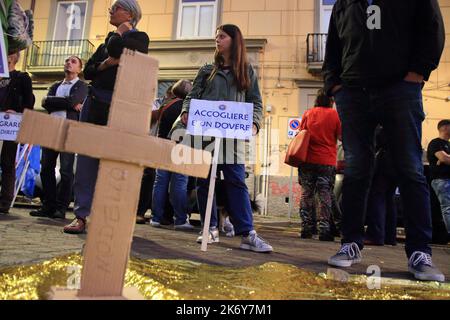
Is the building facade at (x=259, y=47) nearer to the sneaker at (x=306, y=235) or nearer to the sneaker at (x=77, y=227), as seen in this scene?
the sneaker at (x=306, y=235)

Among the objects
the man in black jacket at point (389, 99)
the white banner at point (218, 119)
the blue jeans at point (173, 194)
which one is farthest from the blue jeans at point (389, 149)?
the blue jeans at point (173, 194)

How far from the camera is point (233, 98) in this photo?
123 inches

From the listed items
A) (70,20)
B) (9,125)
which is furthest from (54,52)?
(9,125)

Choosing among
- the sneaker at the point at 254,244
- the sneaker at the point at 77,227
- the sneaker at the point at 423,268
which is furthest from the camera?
the sneaker at the point at 77,227

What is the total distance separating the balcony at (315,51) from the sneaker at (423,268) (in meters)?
10.1

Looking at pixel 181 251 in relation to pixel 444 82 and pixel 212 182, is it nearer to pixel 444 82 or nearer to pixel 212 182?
pixel 212 182

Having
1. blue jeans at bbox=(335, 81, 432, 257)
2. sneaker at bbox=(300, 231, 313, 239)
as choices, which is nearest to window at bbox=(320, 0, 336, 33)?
sneaker at bbox=(300, 231, 313, 239)

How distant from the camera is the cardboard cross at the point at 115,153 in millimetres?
1146

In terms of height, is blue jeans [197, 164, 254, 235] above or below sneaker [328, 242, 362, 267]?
above

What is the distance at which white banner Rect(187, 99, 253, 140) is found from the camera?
285 centimetres

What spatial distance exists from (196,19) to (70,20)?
4.51 m

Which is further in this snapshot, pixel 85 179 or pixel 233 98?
pixel 233 98

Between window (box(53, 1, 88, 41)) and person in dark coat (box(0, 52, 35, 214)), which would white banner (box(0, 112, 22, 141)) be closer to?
person in dark coat (box(0, 52, 35, 214))

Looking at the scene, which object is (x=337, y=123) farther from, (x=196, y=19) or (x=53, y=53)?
(x=53, y=53)
